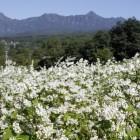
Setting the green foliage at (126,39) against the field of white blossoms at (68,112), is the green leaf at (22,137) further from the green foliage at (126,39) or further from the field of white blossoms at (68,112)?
the green foliage at (126,39)

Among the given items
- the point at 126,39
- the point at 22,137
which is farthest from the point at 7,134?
the point at 126,39

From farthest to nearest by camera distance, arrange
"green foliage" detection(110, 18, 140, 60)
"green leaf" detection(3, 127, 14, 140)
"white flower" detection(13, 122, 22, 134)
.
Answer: "green foliage" detection(110, 18, 140, 60) → "green leaf" detection(3, 127, 14, 140) → "white flower" detection(13, 122, 22, 134)

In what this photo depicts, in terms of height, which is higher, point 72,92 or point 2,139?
point 72,92

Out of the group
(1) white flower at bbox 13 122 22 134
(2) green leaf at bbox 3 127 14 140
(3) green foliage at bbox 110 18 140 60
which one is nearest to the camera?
(1) white flower at bbox 13 122 22 134

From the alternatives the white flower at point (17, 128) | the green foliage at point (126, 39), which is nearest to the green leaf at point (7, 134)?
the white flower at point (17, 128)

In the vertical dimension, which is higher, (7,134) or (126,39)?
(7,134)

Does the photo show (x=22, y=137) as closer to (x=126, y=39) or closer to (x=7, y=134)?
(x=7, y=134)

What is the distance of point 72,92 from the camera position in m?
5.79

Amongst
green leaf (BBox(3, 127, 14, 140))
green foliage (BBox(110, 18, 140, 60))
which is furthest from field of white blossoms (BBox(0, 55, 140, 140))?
green foliage (BBox(110, 18, 140, 60))

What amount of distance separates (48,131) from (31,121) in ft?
1.66

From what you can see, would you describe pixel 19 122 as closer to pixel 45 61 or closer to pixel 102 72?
pixel 102 72

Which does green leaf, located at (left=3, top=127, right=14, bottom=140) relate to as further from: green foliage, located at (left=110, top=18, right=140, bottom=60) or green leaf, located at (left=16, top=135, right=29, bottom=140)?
green foliage, located at (left=110, top=18, right=140, bottom=60)

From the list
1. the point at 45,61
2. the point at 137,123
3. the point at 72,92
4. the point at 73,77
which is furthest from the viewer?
the point at 45,61

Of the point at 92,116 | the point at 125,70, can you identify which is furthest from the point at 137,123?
the point at 125,70
